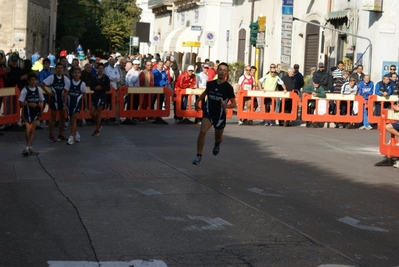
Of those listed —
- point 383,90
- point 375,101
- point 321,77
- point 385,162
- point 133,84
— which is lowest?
point 385,162

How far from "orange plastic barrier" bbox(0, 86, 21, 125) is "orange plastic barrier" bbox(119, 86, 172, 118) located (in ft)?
12.5

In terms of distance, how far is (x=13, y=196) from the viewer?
11.4 metres

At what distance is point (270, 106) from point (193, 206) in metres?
16.1

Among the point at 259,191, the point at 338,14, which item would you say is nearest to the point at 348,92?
the point at 338,14

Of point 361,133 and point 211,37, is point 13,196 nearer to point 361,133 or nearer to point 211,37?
point 361,133

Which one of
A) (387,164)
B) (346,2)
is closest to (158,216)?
(387,164)

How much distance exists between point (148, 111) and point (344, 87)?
5882mm

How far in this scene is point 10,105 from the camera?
71.9ft

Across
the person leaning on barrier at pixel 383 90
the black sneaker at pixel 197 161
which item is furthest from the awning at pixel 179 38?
the black sneaker at pixel 197 161

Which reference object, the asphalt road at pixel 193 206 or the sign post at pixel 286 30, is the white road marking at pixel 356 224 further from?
the sign post at pixel 286 30

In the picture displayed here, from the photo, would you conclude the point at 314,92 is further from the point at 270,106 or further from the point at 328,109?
the point at 270,106

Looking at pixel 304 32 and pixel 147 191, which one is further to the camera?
pixel 304 32

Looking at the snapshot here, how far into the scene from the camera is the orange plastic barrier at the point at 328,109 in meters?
26.7

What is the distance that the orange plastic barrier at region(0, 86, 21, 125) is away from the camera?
21562 millimetres
